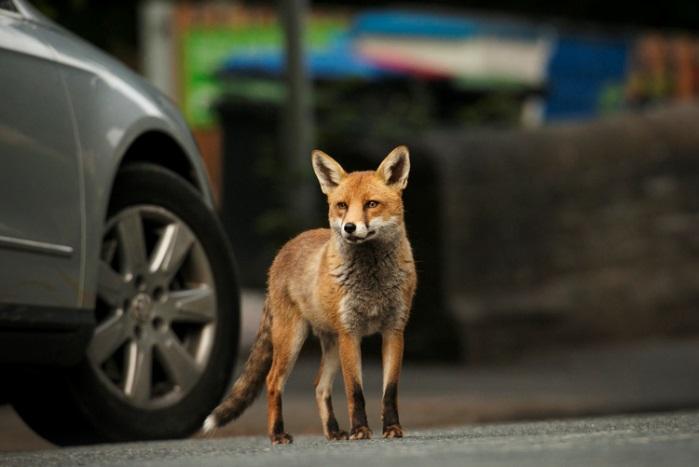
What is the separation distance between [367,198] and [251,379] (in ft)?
3.46

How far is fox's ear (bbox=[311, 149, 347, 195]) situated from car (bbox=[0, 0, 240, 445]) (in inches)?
61.6

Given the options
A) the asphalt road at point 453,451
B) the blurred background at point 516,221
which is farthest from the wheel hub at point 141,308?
the blurred background at point 516,221

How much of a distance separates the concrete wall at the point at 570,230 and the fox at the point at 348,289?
8.36 metres

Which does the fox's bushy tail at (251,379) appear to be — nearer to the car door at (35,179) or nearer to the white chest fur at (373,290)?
the white chest fur at (373,290)

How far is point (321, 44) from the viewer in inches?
968

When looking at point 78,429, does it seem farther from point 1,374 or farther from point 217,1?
point 217,1

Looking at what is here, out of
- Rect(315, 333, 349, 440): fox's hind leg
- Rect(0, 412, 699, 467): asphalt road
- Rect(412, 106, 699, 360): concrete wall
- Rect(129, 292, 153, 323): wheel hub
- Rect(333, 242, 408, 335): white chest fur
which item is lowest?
Rect(0, 412, 699, 467): asphalt road

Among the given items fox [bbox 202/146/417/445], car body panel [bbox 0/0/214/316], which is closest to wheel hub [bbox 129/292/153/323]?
car body panel [bbox 0/0/214/316]

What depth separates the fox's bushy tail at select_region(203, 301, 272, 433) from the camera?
6246 millimetres

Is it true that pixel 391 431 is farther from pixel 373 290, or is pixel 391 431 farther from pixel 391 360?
pixel 373 290

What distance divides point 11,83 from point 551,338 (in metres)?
8.80

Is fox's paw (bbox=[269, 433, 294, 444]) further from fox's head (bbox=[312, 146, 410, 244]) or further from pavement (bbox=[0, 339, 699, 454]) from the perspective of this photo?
pavement (bbox=[0, 339, 699, 454])

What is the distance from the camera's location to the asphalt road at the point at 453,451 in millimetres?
5527

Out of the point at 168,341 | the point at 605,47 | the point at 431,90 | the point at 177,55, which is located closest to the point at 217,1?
the point at 177,55
